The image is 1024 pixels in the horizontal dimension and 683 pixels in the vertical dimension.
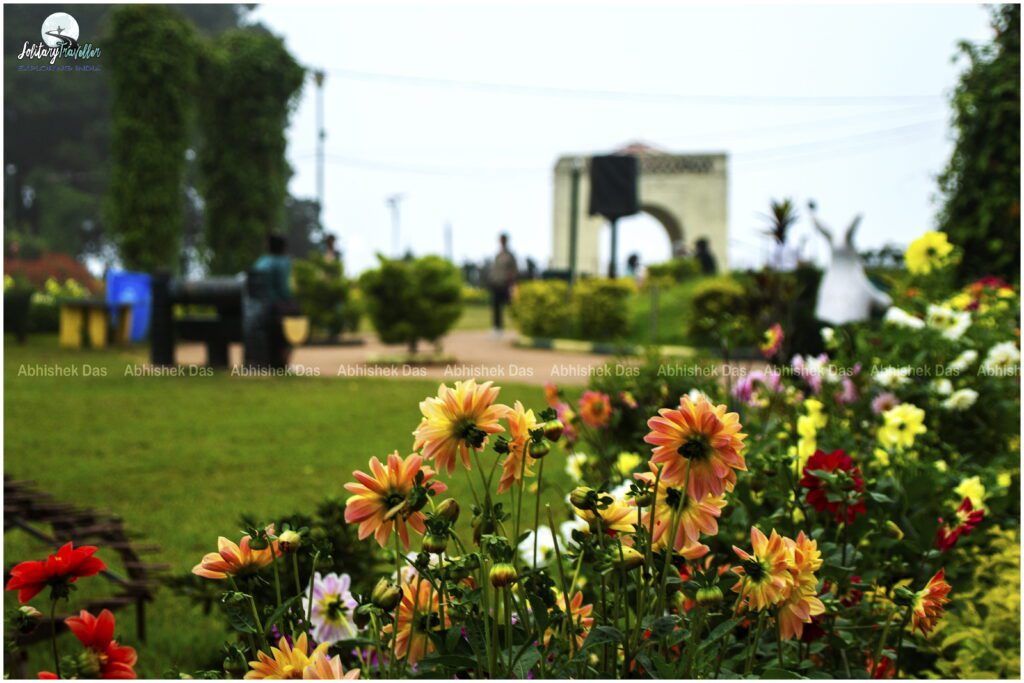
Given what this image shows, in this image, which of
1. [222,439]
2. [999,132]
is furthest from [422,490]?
[999,132]

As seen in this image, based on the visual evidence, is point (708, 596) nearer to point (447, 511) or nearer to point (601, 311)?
point (447, 511)

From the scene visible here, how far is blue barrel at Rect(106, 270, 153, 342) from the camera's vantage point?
41.1 feet

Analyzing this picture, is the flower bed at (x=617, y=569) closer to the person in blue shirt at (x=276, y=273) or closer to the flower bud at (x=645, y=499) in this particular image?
the flower bud at (x=645, y=499)

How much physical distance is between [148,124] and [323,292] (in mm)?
3896

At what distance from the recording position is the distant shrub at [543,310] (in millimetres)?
13469

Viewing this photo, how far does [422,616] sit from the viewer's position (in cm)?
105

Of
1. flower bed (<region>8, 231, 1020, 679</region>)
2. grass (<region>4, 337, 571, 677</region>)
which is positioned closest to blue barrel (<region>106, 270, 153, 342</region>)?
grass (<region>4, 337, 571, 677</region>)

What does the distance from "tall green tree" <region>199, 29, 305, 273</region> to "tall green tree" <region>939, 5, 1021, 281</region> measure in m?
11.9

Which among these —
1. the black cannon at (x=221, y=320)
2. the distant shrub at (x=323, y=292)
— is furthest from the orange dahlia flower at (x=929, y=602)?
the distant shrub at (x=323, y=292)

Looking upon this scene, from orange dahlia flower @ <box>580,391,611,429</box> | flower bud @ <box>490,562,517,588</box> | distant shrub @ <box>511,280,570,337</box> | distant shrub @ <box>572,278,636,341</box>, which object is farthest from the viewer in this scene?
distant shrub @ <box>511,280,570,337</box>

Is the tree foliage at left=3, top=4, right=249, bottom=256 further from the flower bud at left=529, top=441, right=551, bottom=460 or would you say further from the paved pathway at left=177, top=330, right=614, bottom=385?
the flower bud at left=529, top=441, right=551, bottom=460

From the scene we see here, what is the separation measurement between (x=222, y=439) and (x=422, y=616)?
504 cm

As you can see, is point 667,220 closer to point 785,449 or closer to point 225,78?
point 225,78

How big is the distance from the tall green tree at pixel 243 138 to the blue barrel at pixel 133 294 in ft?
10.4
